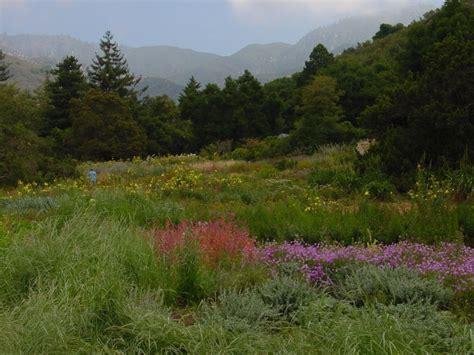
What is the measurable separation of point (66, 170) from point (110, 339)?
1570cm

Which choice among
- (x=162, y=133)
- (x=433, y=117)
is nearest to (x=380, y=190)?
(x=433, y=117)

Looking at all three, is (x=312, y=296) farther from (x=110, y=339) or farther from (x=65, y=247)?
(x=65, y=247)

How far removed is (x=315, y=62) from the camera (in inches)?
1523

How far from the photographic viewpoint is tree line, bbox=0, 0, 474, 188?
36.9 feet

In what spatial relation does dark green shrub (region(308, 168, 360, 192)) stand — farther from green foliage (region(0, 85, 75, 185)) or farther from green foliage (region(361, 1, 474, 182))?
green foliage (region(0, 85, 75, 185))

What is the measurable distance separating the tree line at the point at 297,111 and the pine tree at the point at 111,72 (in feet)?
0.41

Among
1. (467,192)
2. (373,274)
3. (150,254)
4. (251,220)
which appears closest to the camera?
(373,274)

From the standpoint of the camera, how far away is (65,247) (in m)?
4.30

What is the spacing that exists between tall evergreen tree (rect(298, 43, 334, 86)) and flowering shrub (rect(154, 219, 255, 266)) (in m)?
34.4

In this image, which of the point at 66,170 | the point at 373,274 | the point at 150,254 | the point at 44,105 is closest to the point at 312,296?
the point at 373,274

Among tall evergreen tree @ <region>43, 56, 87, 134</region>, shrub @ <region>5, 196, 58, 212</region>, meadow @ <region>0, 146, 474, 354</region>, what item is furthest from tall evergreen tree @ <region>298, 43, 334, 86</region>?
meadow @ <region>0, 146, 474, 354</region>

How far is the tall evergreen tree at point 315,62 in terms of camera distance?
3847 centimetres

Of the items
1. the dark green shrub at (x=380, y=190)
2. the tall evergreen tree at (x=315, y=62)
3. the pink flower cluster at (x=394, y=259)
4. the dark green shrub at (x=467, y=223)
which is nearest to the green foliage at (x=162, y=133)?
the tall evergreen tree at (x=315, y=62)

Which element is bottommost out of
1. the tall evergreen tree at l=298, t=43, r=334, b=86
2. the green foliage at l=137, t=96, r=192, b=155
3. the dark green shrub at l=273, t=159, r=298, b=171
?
the green foliage at l=137, t=96, r=192, b=155
